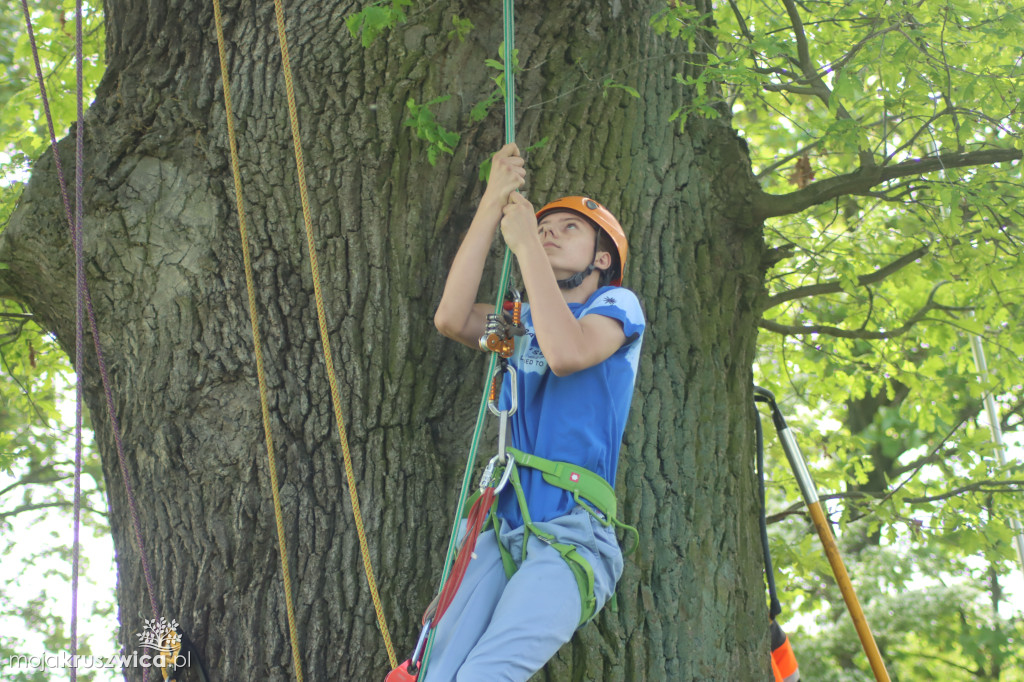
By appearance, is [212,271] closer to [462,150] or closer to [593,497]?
[462,150]

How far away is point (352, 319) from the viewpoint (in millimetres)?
2854

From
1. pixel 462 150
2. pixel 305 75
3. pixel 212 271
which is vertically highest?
pixel 305 75

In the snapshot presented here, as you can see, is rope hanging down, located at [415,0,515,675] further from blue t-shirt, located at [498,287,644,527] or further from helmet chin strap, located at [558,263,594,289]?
helmet chin strap, located at [558,263,594,289]

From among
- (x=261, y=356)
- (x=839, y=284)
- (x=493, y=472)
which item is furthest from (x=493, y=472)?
(x=839, y=284)

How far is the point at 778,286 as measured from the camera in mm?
5574

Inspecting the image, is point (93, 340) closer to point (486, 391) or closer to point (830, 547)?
point (486, 391)

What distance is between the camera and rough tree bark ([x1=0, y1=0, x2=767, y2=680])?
2.71m

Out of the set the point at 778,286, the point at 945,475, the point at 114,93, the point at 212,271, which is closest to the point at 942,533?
the point at 945,475

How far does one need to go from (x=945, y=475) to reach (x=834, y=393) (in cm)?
84

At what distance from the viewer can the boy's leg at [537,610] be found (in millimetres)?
1955

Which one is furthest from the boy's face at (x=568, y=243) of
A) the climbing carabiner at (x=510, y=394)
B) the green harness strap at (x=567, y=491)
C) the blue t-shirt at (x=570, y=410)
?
the green harness strap at (x=567, y=491)

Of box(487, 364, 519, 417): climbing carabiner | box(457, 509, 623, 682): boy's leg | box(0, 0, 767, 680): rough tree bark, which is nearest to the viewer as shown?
box(457, 509, 623, 682): boy's leg

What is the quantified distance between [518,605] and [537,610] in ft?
0.15

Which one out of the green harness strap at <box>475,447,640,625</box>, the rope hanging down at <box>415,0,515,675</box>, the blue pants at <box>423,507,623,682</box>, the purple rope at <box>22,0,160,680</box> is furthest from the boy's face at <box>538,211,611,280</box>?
the purple rope at <box>22,0,160,680</box>
